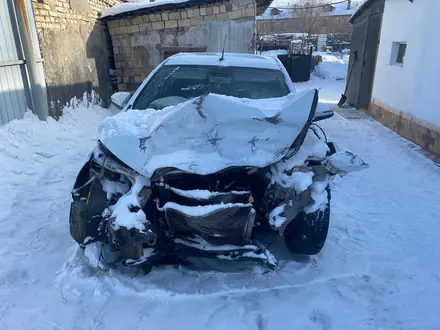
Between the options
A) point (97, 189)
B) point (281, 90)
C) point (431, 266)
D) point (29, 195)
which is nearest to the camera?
point (97, 189)

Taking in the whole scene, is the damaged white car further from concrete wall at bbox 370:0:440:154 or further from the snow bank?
concrete wall at bbox 370:0:440:154

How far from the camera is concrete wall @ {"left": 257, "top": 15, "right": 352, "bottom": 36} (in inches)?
1599

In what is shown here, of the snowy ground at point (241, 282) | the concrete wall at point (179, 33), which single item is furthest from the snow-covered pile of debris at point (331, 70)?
the snowy ground at point (241, 282)

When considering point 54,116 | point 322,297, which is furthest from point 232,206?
point 54,116

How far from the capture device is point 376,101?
923 cm

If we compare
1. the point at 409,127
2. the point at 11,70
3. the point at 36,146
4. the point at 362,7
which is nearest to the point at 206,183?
the point at 36,146

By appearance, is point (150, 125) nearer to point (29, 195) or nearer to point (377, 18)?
point (29, 195)

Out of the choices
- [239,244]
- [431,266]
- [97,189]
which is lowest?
[431,266]

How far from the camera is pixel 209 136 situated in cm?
259

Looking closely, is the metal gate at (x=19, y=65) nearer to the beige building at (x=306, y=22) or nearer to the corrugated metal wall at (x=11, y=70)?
the corrugated metal wall at (x=11, y=70)

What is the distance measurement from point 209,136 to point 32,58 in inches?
201

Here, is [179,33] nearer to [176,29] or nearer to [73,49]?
[176,29]

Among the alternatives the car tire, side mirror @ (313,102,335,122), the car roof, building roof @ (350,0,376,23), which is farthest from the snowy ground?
building roof @ (350,0,376,23)

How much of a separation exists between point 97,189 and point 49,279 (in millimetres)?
791
